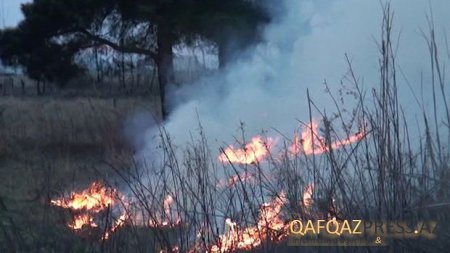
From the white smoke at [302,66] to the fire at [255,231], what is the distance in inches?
127

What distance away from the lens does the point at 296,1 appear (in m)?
11.2

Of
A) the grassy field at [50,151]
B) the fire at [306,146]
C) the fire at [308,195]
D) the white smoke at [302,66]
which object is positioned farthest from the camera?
the white smoke at [302,66]

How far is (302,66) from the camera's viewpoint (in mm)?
10367

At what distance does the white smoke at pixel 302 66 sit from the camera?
895 centimetres

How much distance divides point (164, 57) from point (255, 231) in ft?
38.3

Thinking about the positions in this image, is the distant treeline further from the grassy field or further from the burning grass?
the burning grass

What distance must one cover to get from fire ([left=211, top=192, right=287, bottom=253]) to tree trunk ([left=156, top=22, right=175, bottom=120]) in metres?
10.6

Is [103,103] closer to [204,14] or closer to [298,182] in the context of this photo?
[204,14]

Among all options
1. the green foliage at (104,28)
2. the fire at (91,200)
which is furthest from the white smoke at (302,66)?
the fire at (91,200)

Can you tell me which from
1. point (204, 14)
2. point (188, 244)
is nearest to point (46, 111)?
point (204, 14)

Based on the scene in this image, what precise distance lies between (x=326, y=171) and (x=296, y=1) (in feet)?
21.3

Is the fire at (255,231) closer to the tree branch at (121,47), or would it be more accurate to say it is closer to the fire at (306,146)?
the fire at (306,146)

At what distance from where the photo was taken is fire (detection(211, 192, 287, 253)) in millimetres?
4696

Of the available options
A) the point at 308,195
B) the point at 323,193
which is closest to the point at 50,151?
the point at 308,195
